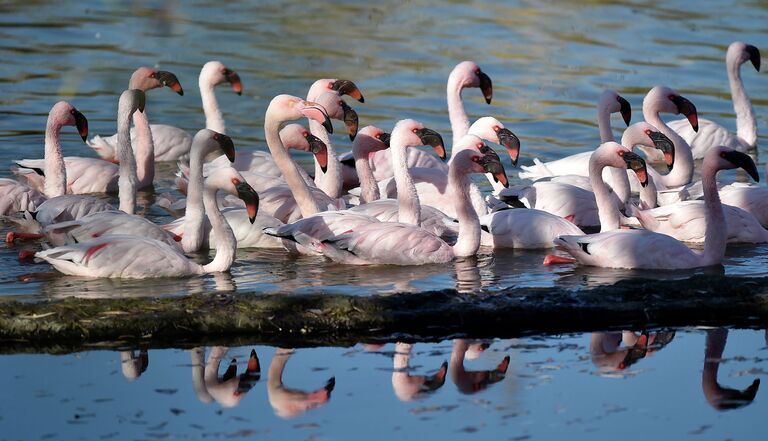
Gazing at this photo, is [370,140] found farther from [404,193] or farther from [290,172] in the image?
[404,193]

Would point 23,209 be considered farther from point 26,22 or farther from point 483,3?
point 483,3

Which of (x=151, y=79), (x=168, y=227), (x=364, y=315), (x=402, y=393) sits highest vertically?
(x=151, y=79)

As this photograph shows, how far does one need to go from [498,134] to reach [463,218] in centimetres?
154

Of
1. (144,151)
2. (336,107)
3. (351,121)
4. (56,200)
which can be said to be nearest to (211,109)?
(144,151)

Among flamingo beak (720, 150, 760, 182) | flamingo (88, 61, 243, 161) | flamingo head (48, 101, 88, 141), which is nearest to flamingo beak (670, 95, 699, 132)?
flamingo beak (720, 150, 760, 182)

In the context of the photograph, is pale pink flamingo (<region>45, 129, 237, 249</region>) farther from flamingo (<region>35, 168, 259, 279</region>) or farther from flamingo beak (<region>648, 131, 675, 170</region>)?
flamingo beak (<region>648, 131, 675, 170</region>)

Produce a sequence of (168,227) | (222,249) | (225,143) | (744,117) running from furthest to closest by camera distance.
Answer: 1. (744,117)
2. (168,227)
3. (225,143)
4. (222,249)

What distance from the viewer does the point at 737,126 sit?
1391 cm

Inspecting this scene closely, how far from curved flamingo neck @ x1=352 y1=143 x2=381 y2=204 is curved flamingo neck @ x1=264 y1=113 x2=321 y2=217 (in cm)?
69

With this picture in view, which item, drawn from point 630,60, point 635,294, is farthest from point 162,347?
point 630,60

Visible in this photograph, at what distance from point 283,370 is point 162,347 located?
0.68 m

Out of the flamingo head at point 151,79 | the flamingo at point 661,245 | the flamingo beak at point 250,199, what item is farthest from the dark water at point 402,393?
the flamingo head at point 151,79

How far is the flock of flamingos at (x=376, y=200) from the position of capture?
863 cm

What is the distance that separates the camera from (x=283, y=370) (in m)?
6.28
